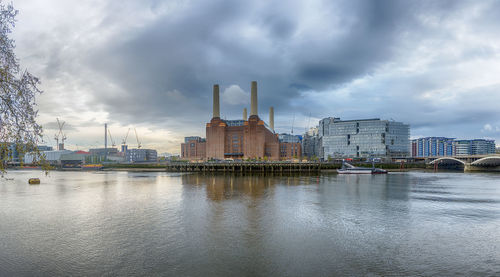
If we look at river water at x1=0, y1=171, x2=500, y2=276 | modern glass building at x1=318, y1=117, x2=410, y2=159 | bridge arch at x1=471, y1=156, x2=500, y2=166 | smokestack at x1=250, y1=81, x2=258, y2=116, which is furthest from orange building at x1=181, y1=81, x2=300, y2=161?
river water at x1=0, y1=171, x2=500, y2=276

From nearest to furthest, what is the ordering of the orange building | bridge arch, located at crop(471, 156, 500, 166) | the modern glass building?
1. bridge arch, located at crop(471, 156, 500, 166)
2. the orange building
3. the modern glass building

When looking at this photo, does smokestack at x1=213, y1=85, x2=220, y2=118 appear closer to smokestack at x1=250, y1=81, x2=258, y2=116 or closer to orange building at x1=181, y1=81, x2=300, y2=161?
orange building at x1=181, y1=81, x2=300, y2=161

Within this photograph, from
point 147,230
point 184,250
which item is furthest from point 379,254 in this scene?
point 147,230

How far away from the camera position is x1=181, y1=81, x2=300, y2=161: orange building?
18012cm

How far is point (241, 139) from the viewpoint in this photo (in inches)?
7407

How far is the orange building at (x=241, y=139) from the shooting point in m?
180

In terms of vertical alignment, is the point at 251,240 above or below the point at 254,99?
below

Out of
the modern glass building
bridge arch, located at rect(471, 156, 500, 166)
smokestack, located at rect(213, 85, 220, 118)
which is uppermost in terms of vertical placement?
smokestack, located at rect(213, 85, 220, 118)

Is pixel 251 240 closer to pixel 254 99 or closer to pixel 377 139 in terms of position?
pixel 254 99

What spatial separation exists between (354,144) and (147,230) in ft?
641

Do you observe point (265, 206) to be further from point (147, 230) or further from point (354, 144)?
point (354, 144)

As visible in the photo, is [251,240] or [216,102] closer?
[251,240]

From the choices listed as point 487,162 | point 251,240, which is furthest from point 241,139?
point 251,240

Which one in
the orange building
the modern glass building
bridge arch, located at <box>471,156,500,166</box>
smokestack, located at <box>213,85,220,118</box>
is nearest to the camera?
bridge arch, located at <box>471,156,500,166</box>
